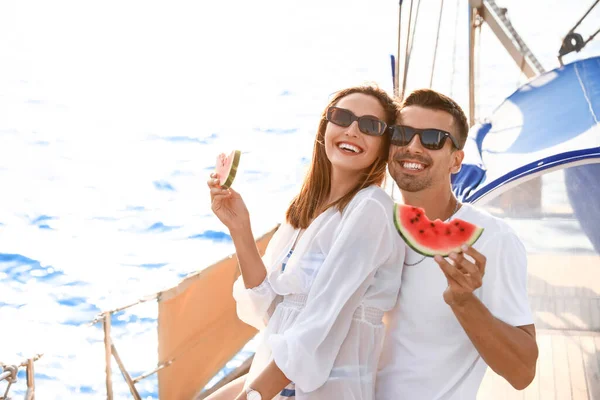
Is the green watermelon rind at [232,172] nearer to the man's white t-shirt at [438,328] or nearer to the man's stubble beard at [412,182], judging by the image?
the man's stubble beard at [412,182]

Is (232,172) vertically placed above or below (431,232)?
above

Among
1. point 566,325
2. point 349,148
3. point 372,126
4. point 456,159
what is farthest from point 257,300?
point 566,325

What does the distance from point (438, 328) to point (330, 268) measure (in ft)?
1.29

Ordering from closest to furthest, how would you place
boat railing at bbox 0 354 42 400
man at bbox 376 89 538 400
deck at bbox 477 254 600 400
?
man at bbox 376 89 538 400
boat railing at bbox 0 354 42 400
deck at bbox 477 254 600 400

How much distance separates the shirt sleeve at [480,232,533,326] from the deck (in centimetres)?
170

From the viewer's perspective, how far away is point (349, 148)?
2.62m

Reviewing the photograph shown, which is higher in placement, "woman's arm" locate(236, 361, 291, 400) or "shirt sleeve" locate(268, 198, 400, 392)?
"shirt sleeve" locate(268, 198, 400, 392)

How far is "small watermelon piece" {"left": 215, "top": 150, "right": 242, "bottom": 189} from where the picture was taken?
8.96 ft

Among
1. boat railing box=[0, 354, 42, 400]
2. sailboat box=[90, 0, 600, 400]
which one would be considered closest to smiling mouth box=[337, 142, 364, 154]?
boat railing box=[0, 354, 42, 400]

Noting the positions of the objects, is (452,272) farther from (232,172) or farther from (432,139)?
(232,172)

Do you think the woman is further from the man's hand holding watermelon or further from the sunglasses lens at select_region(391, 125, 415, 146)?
the man's hand holding watermelon

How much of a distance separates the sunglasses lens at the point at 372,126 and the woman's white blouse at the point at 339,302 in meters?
0.19

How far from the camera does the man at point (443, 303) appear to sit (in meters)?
2.28

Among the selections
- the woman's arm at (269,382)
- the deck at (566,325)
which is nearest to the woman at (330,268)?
the woman's arm at (269,382)
